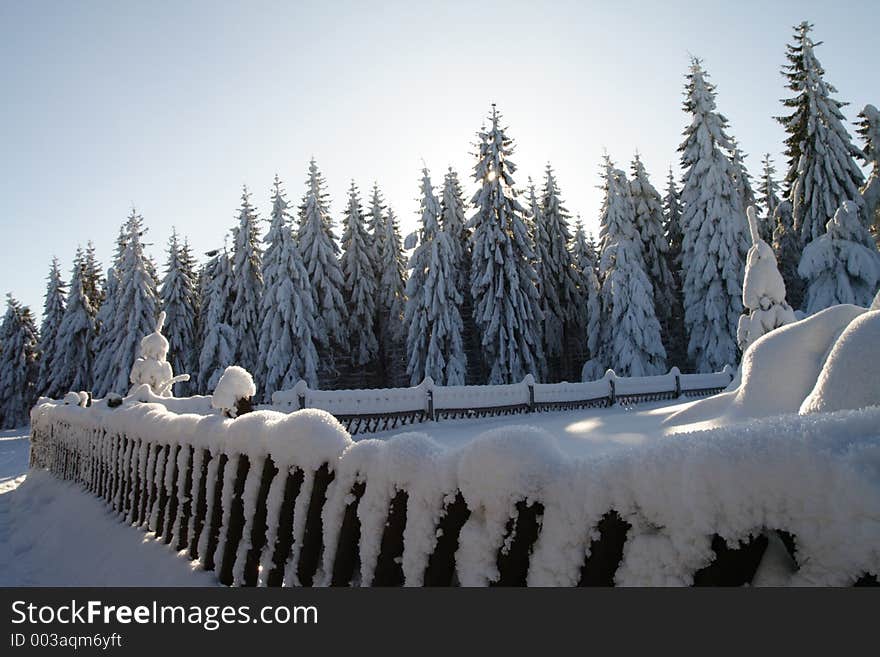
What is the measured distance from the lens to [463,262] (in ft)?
110

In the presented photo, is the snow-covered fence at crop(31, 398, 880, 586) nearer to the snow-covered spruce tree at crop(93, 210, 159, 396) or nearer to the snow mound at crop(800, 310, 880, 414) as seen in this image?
the snow mound at crop(800, 310, 880, 414)

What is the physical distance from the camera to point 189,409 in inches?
484

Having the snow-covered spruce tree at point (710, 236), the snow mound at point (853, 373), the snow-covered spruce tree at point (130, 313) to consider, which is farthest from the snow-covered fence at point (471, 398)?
the snow-covered spruce tree at point (130, 313)

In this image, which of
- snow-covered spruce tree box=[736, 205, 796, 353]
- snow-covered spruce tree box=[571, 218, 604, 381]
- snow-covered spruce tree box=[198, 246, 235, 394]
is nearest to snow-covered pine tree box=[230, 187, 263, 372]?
snow-covered spruce tree box=[198, 246, 235, 394]

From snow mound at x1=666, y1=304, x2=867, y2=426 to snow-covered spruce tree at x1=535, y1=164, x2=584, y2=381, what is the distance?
2925 cm

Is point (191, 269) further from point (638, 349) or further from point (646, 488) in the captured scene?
point (646, 488)

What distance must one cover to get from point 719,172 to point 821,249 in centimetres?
740

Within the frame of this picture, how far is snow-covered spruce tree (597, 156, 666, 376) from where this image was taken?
30406 mm

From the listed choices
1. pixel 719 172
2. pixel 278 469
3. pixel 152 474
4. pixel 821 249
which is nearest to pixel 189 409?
pixel 152 474

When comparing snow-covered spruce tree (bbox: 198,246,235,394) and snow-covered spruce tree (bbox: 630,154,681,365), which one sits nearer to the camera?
snow-covered spruce tree (bbox: 198,246,235,394)

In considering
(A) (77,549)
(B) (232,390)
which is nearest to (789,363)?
(B) (232,390)

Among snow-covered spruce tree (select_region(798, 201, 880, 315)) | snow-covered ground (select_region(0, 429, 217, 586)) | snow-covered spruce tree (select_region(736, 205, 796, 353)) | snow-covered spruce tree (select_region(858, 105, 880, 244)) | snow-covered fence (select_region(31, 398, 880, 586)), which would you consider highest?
snow-covered spruce tree (select_region(858, 105, 880, 244))

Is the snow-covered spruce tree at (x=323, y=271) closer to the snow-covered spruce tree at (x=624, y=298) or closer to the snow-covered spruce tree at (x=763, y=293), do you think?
the snow-covered spruce tree at (x=624, y=298)
